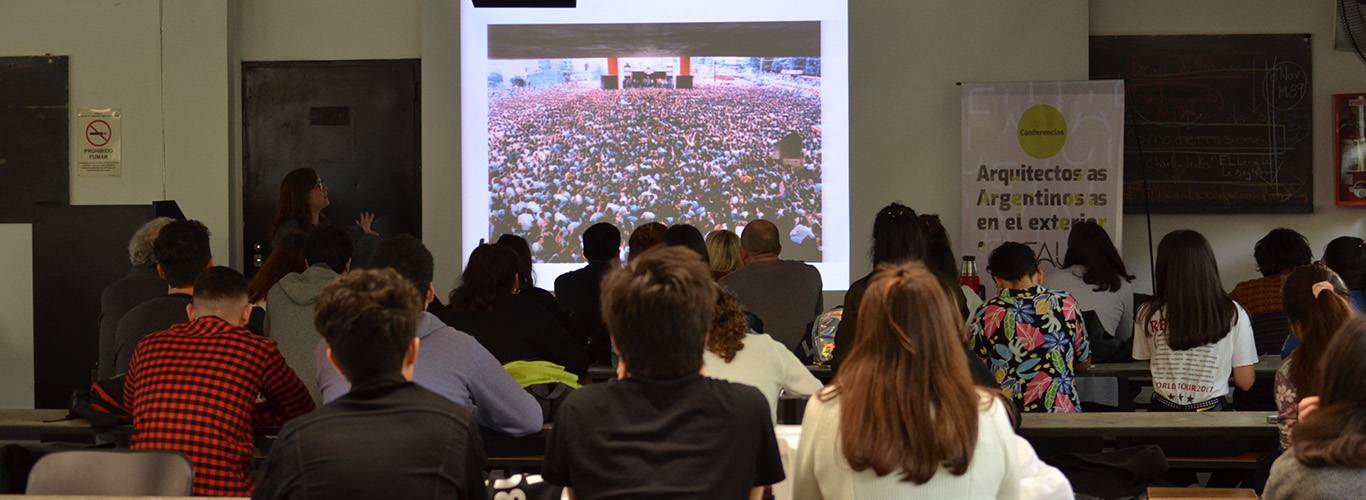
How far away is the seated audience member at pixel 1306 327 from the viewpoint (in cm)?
288

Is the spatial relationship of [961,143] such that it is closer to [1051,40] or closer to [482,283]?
[1051,40]

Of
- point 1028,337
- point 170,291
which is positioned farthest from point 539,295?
point 1028,337

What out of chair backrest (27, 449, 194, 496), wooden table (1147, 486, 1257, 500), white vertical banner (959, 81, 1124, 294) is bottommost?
wooden table (1147, 486, 1257, 500)

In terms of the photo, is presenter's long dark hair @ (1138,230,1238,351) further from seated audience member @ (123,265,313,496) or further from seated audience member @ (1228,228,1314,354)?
seated audience member @ (123,265,313,496)

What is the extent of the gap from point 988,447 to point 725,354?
1038 mm

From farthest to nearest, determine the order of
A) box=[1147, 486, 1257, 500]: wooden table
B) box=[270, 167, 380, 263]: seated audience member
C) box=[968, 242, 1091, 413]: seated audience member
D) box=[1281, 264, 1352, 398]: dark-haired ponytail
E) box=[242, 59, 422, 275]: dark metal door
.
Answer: box=[242, 59, 422, 275]: dark metal door < box=[270, 167, 380, 263]: seated audience member < box=[968, 242, 1091, 413]: seated audience member < box=[1281, 264, 1352, 398]: dark-haired ponytail < box=[1147, 486, 1257, 500]: wooden table

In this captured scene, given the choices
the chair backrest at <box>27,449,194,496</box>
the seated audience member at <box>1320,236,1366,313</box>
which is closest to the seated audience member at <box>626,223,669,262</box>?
the seated audience member at <box>1320,236,1366,313</box>

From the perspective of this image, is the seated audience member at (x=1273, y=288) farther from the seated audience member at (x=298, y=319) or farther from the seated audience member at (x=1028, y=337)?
the seated audience member at (x=298, y=319)

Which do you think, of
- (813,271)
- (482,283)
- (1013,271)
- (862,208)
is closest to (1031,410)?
(1013,271)

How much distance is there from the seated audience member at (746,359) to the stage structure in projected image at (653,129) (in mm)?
3835

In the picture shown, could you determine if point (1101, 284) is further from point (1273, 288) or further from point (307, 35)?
point (307, 35)

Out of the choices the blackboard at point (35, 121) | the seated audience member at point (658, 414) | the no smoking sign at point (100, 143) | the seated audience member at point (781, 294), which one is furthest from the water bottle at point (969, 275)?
the blackboard at point (35, 121)

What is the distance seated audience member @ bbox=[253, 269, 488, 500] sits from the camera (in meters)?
1.86

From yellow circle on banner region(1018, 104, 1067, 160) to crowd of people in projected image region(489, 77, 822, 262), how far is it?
3.82 feet
